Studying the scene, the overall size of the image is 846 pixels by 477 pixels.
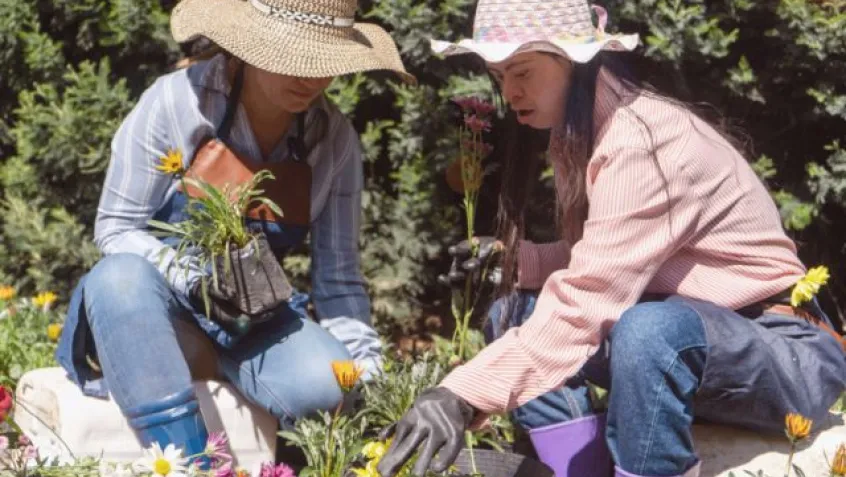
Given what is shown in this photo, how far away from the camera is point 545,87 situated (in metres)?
2.33

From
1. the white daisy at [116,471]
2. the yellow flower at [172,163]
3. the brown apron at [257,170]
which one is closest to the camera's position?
the white daisy at [116,471]

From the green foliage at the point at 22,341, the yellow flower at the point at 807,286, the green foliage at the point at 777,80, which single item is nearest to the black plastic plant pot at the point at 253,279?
the green foliage at the point at 22,341

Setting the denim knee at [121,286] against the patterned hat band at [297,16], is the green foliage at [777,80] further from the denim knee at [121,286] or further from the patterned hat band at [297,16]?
the denim knee at [121,286]

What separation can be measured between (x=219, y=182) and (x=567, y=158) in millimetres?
862

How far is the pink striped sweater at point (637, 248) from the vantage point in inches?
85.3

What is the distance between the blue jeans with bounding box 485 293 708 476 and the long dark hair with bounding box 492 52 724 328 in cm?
28

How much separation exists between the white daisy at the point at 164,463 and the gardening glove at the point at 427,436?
1.41ft

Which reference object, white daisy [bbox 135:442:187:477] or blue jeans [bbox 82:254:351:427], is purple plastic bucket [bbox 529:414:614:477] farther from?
white daisy [bbox 135:442:187:477]

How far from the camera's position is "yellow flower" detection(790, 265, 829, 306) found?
234cm

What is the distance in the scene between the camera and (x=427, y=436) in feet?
6.57

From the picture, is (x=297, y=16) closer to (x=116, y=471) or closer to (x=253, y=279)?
(x=253, y=279)

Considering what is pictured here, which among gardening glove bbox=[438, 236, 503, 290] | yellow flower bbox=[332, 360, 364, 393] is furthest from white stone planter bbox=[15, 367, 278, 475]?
gardening glove bbox=[438, 236, 503, 290]

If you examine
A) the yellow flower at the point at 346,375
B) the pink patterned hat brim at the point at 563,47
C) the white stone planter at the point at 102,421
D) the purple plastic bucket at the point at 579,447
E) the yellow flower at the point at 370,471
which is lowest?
the purple plastic bucket at the point at 579,447

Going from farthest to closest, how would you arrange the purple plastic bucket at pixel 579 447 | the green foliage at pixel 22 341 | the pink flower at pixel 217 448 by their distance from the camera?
the green foliage at pixel 22 341 → the purple plastic bucket at pixel 579 447 → the pink flower at pixel 217 448
